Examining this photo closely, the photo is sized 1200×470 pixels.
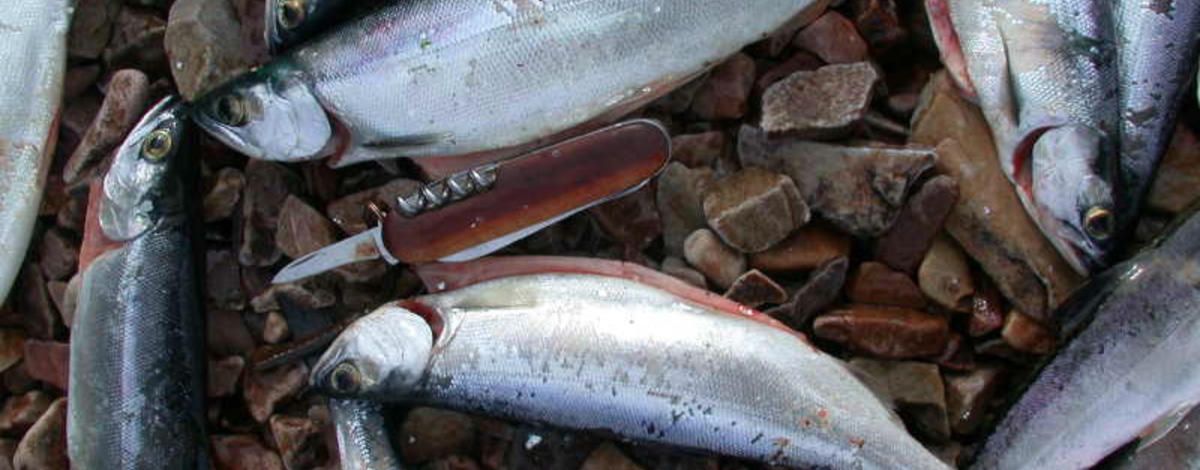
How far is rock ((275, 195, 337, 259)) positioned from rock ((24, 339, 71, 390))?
0.64 m

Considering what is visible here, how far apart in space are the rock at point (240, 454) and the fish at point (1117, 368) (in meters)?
1.73

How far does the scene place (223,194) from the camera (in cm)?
279

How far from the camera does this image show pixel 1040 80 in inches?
99.8

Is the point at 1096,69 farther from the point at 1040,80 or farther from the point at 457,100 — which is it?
the point at 457,100

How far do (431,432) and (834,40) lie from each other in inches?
53.6

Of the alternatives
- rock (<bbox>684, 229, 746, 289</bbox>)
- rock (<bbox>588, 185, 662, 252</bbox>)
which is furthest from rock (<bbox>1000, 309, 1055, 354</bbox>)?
rock (<bbox>588, 185, 662, 252</bbox>)

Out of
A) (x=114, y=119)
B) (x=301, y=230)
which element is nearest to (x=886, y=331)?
(x=301, y=230)

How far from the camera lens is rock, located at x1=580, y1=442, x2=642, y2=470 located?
8.48ft

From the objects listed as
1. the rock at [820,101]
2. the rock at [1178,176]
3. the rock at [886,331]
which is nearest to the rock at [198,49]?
the rock at [820,101]

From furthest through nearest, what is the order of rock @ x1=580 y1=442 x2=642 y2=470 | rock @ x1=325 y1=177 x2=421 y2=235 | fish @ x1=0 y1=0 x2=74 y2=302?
1. fish @ x1=0 y1=0 x2=74 y2=302
2. rock @ x1=325 y1=177 x2=421 y2=235
3. rock @ x1=580 y1=442 x2=642 y2=470

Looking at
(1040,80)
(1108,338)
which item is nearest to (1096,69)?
(1040,80)

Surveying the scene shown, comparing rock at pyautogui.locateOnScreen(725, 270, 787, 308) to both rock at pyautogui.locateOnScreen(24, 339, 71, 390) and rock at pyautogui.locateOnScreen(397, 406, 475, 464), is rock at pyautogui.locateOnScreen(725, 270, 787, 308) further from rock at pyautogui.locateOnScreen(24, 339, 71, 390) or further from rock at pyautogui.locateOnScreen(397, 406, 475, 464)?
rock at pyautogui.locateOnScreen(24, 339, 71, 390)

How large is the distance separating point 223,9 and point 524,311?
3.67 feet

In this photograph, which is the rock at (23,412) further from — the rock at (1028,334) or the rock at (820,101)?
the rock at (1028,334)
